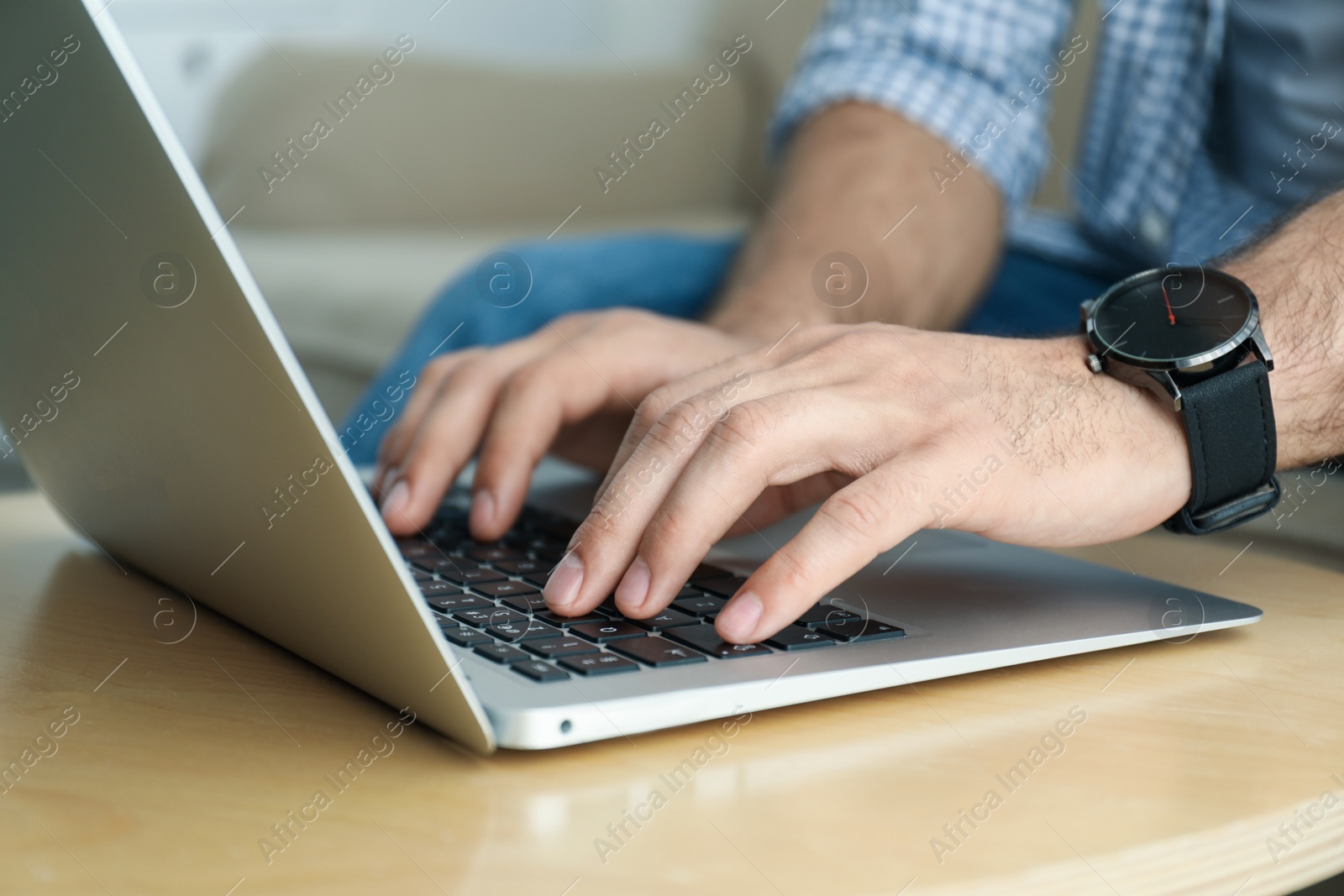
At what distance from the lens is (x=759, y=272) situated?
3.31 feet

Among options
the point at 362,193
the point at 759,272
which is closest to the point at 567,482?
the point at 759,272

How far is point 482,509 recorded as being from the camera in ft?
2.20

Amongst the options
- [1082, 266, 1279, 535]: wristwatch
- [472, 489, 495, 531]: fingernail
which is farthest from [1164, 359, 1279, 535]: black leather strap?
[472, 489, 495, 531]: fingernail

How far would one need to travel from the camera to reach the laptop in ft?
1.14

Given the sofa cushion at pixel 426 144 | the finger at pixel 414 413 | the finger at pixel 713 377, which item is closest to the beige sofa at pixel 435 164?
the sofa cushion at pixel 426 144

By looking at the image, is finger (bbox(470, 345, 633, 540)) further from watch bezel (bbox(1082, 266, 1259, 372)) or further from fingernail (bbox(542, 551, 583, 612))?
watch bezel (bbox(1082, 266, 1259, 372))

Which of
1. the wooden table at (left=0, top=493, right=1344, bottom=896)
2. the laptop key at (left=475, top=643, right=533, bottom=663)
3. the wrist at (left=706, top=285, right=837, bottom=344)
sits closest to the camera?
the wooden table at (left=0, top=493, right=1344, bottom=896)

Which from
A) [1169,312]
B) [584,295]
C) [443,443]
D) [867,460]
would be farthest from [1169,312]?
[584,295]

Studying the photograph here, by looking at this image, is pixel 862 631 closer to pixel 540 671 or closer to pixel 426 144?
pixel 540 671

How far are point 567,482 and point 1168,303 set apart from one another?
41cm

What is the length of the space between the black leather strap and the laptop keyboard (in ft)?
0.63

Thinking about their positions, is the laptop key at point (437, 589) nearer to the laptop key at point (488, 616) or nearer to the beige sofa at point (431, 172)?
the laptop key at point (488, 616)

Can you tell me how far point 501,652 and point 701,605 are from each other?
0.11 metres

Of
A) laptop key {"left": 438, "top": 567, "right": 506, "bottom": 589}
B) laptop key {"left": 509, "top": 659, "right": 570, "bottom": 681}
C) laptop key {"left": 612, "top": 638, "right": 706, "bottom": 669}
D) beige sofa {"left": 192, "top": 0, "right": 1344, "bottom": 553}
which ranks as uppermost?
laptop key {"left": 509, "top": 659, "right": 570, "bottom": 681}
